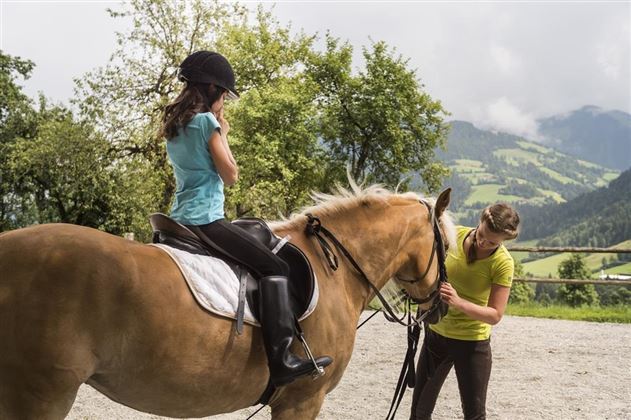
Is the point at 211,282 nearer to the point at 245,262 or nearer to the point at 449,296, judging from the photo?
the point at 245,262

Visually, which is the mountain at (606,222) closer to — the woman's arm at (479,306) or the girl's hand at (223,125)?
the woman's arm at (479,306)

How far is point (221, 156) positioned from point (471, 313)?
6.90 ft

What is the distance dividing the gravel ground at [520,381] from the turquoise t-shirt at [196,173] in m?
3.90

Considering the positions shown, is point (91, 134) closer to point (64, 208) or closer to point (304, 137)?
point (64, 208)

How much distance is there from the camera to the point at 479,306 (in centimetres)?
400

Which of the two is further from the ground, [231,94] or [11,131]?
[11,131]

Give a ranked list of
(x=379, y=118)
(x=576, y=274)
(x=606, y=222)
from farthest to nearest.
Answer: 1. (x=606, y=222)
2. (x=576, y=274)
3. (x=379, y=118)

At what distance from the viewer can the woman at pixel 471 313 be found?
394cm

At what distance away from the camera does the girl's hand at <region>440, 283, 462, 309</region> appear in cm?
396

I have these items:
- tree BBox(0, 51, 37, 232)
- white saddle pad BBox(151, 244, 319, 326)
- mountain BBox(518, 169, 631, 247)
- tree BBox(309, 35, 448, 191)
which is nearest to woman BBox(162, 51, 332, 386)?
white saddle pad BBox(151, 244, 319, 326)

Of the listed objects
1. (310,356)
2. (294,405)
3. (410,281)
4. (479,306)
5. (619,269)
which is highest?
(410,281)

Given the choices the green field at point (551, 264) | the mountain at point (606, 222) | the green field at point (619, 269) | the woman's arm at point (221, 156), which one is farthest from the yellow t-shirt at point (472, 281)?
the mountain at point (606, 222)

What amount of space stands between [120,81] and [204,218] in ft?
93.6

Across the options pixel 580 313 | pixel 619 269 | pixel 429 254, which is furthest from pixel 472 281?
pixel 619 269
